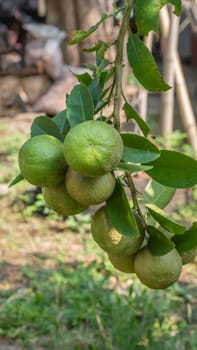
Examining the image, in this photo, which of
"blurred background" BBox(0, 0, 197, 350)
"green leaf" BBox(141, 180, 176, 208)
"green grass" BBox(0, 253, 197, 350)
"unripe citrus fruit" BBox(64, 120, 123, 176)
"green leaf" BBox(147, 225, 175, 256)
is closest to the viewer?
"unripe citrus fruit" BBox(64, 120, 123, 176)

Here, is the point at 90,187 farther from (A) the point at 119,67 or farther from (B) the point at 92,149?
(A) the point at 119,67

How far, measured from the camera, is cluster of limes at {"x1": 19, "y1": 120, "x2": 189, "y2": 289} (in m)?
0.65

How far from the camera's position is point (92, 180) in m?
0.67

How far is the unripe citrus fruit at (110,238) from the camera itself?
736 mm

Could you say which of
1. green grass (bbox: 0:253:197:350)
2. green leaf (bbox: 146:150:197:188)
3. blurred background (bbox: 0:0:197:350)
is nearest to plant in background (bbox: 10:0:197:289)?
green leaf (bbox: 146:150:197:188)

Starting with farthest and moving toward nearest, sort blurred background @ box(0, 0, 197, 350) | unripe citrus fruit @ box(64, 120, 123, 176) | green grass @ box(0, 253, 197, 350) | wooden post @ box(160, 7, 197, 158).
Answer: wooden post @ box(160, 7, 197, 158) < blurred background @ box(0, 0, 197, 350) < green grass @ box(0, 253, 197, 350) < unripe citrus fruit @ box(64, 120, 123, 176)

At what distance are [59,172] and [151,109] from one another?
612cm

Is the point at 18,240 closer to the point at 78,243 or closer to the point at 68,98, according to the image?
the point at 78,243

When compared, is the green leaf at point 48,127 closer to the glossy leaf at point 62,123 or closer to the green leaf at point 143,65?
the glossy leaf at point 62,123

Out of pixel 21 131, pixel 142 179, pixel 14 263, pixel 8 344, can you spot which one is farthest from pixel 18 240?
pixel 21 131

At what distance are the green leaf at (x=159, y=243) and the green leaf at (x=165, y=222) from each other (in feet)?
0.04

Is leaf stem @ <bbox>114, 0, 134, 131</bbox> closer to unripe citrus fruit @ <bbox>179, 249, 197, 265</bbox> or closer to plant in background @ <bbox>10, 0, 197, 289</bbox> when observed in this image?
plant in background @ <bbox>10, 0, 197, 289</bbox>

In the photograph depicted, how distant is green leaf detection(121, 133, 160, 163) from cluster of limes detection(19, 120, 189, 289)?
0.03 metres

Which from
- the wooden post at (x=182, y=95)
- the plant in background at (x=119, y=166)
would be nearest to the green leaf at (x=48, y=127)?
the plant in background at (x=119, y=166)
